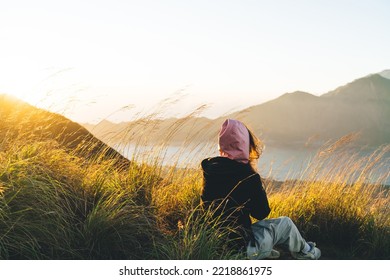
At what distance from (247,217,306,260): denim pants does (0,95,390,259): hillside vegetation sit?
0.23m

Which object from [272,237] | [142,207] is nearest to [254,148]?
[272,237]

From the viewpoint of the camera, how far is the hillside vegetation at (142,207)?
404 centimetres

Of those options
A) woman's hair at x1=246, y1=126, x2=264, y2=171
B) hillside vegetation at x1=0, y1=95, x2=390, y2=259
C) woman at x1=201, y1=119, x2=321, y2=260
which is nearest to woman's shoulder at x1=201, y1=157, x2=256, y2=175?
woman at x1=201, y1=119, x2=321, y2=260

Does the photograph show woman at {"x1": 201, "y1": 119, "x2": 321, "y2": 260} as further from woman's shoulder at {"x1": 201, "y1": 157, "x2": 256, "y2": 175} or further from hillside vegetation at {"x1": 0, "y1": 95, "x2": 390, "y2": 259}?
hillside vegetation at {"x1": 0, "y1": 95, "x2": 390, "y2": 259}

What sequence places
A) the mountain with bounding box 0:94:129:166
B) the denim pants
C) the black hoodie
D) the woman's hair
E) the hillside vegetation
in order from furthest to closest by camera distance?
the mountain with bounding box 0:94:129:166 → the woman's hair → the denim pants → the black hoodie → the hillside vegetation

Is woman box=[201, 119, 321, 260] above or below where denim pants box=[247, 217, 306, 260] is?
above

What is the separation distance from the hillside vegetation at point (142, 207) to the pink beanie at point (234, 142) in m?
0.57

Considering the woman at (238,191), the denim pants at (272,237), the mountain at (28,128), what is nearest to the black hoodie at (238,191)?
the woman at (238,191)

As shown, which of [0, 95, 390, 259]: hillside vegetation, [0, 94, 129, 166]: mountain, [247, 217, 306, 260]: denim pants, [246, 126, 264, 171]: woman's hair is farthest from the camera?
[0, 94, 129, 166]: mountain

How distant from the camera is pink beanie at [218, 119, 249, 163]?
447 centimetres

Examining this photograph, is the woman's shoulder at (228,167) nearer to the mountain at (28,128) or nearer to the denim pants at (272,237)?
the denim pants at (272,237)

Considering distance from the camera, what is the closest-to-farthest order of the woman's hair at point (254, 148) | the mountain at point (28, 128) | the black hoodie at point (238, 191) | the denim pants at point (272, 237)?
the black hoodie at point (238, 191) → the denim pants at point (272, 237) → the woman's hair at point (254, 148) → the mountain at point (28, 128)
